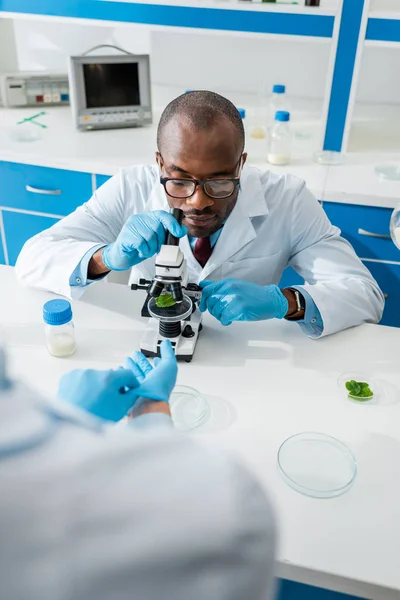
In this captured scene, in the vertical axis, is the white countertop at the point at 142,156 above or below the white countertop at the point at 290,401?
above

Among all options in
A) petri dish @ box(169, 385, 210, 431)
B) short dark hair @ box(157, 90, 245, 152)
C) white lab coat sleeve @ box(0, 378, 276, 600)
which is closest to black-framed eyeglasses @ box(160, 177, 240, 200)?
short dark hair @ box(157, 90, 245, 152)

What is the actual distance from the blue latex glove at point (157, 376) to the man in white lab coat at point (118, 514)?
0.48 metres

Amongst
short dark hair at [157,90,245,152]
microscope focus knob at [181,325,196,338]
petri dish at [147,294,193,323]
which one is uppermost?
short dark hair at [157,90,245,152]

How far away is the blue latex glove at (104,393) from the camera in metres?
0.94

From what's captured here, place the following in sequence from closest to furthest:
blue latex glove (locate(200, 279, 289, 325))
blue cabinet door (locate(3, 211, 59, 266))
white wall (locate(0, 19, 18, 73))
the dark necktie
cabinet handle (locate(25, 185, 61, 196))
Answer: blue latex glove (locate(200, 279, 289, 325)), the dark necktie, cabinet handle (locate(25, 185, 61, 196)), blue cabinet door (locate(3, 211, 59, 266)), white wall (locate(0, 19, 18, 73))

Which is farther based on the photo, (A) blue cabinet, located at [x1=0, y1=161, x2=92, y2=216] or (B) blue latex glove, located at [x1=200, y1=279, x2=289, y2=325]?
(A) blue cabinet, located at [x1=0, y1=161, x2=92, y2=216]

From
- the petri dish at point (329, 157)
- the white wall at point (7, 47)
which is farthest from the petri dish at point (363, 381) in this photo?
the white wall at point (7, 47)

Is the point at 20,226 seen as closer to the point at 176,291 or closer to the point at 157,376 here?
the point at 176,291

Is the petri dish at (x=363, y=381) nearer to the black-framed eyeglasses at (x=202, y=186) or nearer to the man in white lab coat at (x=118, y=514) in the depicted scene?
the black-framed eyeglasses at (x=202, y=186)

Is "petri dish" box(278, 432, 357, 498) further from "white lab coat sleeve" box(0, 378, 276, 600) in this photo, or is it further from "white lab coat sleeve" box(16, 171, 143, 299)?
"white lab coat sleeve" box(16, 171, 143, 299)

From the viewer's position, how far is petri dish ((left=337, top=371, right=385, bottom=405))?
1262 millimetres

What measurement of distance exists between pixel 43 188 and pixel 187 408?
70.5 inches

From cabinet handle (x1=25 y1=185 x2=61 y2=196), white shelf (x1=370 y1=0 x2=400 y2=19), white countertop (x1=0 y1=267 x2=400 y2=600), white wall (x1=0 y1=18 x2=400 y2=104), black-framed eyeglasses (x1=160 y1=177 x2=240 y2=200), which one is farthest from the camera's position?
white wall (x1=0 y1=18 x2=400 y2=104)

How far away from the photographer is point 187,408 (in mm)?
1230
